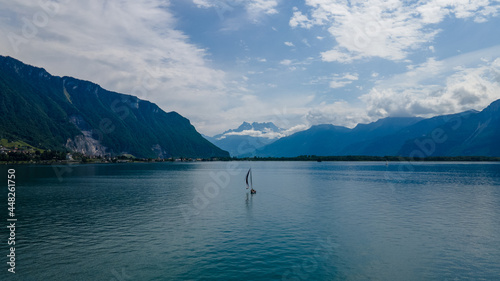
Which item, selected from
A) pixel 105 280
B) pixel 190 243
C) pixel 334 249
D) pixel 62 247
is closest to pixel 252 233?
pixel 190 243

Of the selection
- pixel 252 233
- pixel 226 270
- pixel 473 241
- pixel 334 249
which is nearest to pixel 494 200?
pixel 473 241

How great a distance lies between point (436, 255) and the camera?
3844 cm

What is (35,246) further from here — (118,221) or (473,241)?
(473,241)

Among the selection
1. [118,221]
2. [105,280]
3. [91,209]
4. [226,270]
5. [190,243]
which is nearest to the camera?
[105,280]

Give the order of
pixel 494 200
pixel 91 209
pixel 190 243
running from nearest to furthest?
1. pixel 190 243
2. pixel 91 209
3. pixel 494 200

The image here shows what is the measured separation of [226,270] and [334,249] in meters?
16.2

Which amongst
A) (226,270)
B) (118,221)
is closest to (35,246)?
(118,221)

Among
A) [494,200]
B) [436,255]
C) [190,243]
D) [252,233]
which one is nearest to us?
[436,255]

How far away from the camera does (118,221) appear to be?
183ft

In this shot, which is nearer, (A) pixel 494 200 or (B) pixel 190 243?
(B) pixel 190 243

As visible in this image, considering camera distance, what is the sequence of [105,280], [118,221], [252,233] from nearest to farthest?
1. [105,280]
2. [252,233]
3. [118,221]

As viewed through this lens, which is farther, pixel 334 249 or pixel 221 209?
pixel 221 209

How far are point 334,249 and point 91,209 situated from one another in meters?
55.6

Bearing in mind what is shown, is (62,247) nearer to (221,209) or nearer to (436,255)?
(221,209)
